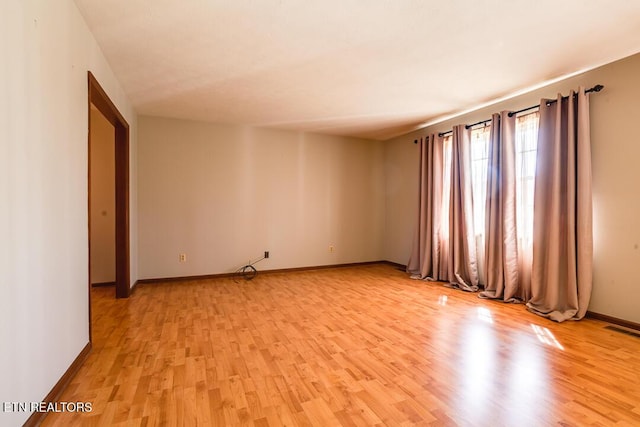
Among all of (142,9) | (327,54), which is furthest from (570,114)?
(142,9)

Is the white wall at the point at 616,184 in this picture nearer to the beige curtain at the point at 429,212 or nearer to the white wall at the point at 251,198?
the beige curtain at the point at 429,212

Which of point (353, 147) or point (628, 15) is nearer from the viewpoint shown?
point (628, 15)

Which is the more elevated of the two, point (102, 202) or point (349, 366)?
point (102, 202)

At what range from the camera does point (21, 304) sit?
1.40 meters

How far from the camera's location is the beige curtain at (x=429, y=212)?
4.83 meters

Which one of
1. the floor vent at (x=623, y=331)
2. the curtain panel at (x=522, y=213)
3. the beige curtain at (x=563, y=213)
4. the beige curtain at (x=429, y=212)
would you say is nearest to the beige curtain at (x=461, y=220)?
the curtain panel at (x=522, y=213)

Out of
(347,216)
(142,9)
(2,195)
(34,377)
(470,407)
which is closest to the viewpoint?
(2,195)

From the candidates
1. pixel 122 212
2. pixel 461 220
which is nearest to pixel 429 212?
pixel 461 220

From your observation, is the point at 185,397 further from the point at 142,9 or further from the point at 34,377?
the point at 142,9

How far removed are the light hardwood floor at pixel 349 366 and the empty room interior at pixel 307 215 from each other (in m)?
0.02

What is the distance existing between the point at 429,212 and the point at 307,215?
2.10m

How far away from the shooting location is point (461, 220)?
4426mm

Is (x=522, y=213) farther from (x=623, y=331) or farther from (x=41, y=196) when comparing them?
(x=41, y=196)

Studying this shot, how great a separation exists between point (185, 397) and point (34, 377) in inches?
28.5
